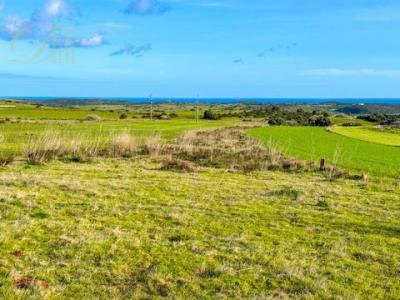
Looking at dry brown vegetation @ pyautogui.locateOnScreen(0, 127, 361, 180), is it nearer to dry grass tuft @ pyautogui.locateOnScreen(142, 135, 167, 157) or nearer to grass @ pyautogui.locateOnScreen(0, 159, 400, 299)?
dry grass tuft @ pyautogui.locateOnScreen(142, 135, 167, 157)

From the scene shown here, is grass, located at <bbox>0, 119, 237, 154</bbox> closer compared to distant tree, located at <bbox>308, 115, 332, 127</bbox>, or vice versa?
grass, located at <bbox>0, 119, 237, 154</bbox>

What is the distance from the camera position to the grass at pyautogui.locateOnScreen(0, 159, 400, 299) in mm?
7719

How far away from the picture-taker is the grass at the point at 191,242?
772 cm

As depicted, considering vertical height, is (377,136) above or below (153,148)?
below

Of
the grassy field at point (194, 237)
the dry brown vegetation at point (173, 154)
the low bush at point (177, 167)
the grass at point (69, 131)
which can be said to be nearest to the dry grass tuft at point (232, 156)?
the dry brown vegetation at point (173, 154)

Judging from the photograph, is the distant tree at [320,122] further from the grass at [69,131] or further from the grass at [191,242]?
the grass at [191,242]

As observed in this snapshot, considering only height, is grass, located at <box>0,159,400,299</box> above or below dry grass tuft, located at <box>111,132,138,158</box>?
above

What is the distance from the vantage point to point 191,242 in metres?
10.0

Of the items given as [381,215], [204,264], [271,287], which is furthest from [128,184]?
[271,287]

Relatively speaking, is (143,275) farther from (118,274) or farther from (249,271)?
(249,271)

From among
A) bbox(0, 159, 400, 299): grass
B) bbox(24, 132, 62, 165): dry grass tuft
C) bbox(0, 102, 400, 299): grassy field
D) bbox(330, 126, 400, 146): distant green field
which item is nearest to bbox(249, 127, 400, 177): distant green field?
bbox(330, 126, 400, 146): distant green field

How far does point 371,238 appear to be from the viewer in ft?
35.9

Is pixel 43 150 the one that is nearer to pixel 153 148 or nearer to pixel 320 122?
pixel 153 148

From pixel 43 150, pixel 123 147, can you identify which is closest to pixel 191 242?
pixel 43 150
